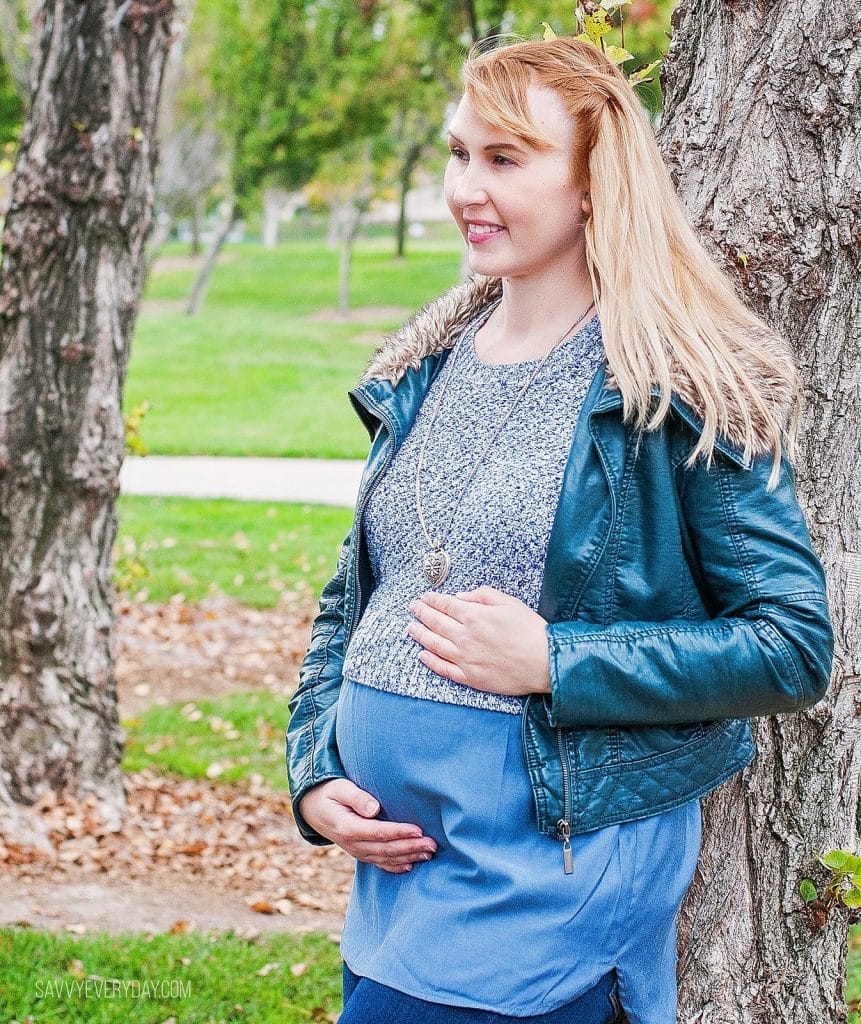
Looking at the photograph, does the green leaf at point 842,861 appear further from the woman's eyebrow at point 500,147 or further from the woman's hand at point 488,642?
the woman's eyebrow at point 500,147

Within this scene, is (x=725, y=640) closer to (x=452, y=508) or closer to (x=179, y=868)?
(x=452, y=508)

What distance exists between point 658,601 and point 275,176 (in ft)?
88.8

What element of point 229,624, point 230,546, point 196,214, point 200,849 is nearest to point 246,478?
point 230,546

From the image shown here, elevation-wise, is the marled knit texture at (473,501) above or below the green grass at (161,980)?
above

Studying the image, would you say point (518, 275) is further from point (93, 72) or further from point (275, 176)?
point (275, 176)

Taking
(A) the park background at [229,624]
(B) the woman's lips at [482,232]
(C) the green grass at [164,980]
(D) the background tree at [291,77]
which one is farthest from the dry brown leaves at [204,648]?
(D) the background tree at [291,77]

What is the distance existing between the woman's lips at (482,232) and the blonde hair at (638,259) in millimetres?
145

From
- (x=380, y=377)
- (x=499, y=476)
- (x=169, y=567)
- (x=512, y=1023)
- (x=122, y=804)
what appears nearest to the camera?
(x=512, y=1023)


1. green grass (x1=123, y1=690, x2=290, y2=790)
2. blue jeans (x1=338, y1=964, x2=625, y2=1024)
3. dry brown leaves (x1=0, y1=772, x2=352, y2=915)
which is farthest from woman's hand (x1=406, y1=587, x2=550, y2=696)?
green grass (x1=123, y1=690, x2=290, y2=790)

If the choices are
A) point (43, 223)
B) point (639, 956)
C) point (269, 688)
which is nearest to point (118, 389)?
point (43, 223)

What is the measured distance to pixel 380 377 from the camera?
2.29 m

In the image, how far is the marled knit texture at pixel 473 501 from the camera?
6.45 feet

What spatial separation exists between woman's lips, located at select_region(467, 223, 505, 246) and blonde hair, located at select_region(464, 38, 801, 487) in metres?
0.14

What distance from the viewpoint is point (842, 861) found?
7.98 ft
